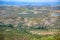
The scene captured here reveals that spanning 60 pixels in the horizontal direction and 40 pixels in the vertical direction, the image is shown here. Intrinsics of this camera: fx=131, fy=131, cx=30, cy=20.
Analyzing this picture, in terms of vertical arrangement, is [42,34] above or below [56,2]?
below

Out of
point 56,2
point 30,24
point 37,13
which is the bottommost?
point 30,24

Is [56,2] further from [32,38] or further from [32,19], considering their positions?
[32,38]

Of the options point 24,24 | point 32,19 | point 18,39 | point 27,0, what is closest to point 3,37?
point 18,39

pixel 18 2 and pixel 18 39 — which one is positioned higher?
pixel 18 2

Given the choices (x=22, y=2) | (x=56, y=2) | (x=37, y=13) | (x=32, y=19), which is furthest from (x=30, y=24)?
(x=56, y=2)

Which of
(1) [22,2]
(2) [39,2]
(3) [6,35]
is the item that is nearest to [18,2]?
(1) [22,2]

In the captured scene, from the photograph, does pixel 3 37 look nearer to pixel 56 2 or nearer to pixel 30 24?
pixel 30 24

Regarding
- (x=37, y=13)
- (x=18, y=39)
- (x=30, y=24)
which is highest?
(x=37, y=13)
